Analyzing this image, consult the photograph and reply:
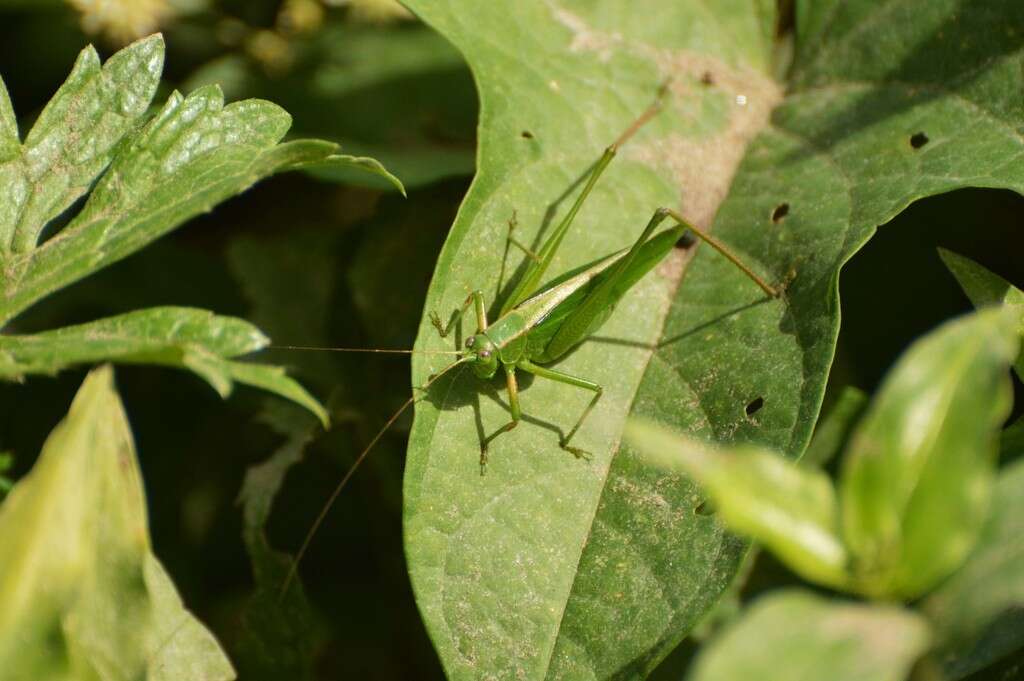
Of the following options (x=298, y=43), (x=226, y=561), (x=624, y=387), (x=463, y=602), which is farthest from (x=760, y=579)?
(x=298, y=43)

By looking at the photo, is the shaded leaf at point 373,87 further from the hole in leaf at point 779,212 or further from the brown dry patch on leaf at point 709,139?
the hole in leaf at point 779,212

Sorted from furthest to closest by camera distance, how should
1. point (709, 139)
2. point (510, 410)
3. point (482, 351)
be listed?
point (709, 139) < point (482, 351) < point (510, 410)

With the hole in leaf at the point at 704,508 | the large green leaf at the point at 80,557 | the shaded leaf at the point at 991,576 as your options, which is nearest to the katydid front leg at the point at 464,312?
the hole in leaf at the point at 704,508

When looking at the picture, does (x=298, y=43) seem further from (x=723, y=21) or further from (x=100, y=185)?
(x=100, y=185)

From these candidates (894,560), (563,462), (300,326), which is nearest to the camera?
(894,560)

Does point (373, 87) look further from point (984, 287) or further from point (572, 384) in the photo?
point (984, 287)

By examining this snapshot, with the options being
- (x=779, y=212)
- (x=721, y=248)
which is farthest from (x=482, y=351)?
(x=779, y=212)
